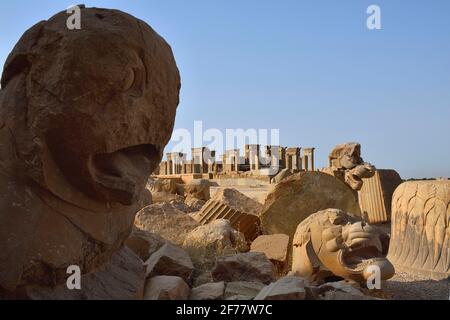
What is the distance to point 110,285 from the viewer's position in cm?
298

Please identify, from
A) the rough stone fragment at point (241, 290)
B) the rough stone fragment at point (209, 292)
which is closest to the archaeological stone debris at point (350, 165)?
the rough stone fragment at point (241, 290)

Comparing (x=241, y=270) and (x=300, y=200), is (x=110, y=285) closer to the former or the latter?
(x=241, y=270)

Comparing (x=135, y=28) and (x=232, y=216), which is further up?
(x=135, y=28)

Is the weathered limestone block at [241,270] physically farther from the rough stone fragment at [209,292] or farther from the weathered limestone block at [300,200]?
the weathered limestone block at [300,200]

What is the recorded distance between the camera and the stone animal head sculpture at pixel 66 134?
2.50m

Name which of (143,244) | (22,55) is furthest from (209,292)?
(22,55)

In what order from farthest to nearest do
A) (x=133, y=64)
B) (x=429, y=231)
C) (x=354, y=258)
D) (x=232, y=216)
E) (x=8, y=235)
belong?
1. (x=232, y=216)
2. (x=429, y=231)
3. (x=354, y=258)
4. (x=133, y=64)
5. (x=8, y=235)

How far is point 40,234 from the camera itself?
254 centimetres

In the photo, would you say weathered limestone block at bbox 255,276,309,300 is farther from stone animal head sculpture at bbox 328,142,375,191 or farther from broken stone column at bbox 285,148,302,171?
broken stone column at bbox 285,148,302,171

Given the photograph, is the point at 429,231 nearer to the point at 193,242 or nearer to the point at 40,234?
the point at 193,242

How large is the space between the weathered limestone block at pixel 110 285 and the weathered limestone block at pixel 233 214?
168 inches

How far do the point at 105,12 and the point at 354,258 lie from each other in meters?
3.25

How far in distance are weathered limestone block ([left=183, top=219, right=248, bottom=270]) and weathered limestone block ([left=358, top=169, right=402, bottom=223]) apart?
4061 millimetres
